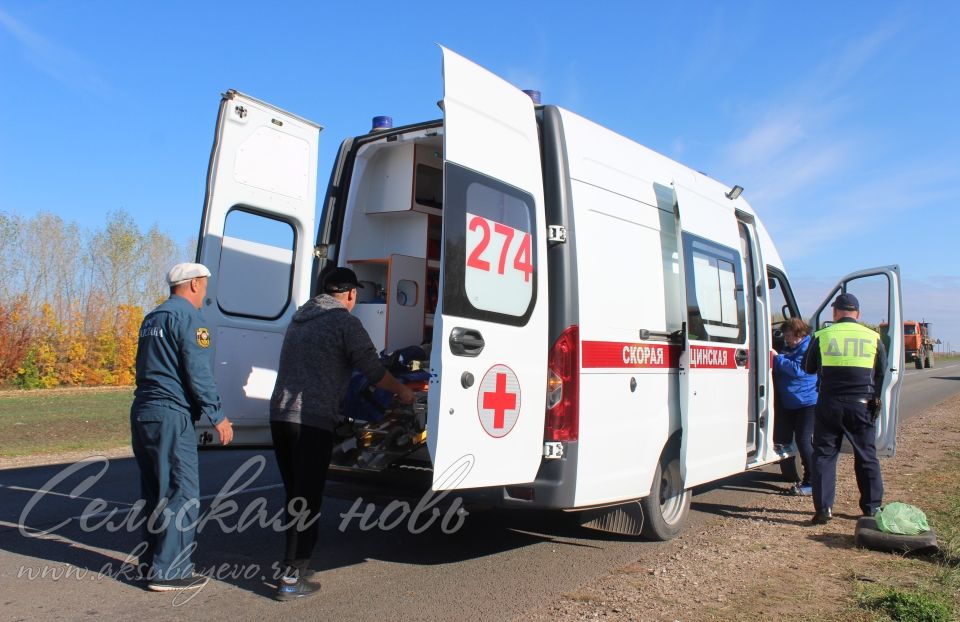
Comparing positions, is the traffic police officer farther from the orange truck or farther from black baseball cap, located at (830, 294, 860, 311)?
the orange truck

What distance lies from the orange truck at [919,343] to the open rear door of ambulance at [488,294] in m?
46.4

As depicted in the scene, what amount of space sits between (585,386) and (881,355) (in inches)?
138

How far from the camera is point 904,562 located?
5.17 m

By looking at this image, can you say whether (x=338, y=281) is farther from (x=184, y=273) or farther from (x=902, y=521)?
(x=902, y=521)

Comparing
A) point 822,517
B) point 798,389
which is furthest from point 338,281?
point 798,389

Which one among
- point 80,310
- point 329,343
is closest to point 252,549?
point 329,343

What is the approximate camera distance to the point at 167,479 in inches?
177

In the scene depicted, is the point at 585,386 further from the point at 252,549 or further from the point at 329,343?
the point at 252,549

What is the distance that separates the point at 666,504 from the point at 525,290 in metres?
2.31

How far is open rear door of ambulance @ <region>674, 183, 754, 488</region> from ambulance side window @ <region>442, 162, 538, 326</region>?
166cm

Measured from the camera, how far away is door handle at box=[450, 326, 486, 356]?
3.92 m

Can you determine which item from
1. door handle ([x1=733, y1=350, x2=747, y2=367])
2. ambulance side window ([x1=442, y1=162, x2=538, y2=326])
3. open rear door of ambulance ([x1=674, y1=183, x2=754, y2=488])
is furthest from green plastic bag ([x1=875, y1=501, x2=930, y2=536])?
ambulance side window ([x1=442, y1=162, x2=538, y2=326])

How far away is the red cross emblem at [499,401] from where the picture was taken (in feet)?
13.3

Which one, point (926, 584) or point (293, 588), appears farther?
point (926, 584)
